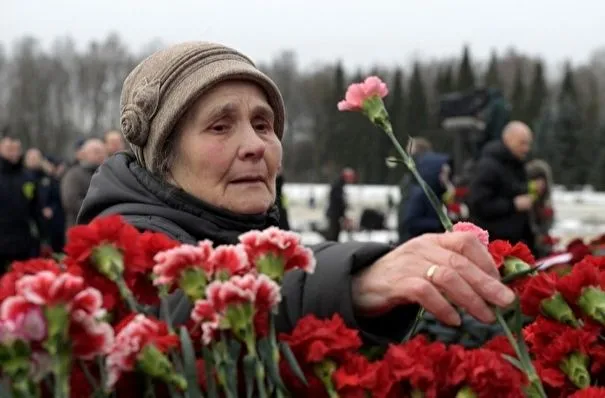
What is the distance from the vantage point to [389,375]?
0.93 metres

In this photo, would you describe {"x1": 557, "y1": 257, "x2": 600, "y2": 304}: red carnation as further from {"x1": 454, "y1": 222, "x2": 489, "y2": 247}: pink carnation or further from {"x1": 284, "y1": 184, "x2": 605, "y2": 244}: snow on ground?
{"x1": 284, "y1": 184, "x2": 605, "y2": 244}: snow on ground

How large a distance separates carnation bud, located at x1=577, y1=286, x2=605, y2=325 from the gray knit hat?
840 millimetres

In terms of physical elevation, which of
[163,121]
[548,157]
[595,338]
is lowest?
[548,157]

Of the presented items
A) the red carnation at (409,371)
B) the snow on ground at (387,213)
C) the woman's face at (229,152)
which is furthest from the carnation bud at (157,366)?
the snow on ground at (387,213)

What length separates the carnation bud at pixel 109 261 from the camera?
92 centimetres

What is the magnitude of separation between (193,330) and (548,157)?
45578 millimetres

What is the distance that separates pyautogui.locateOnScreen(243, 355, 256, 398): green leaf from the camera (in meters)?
0.88

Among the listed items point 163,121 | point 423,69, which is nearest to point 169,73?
point 163,121

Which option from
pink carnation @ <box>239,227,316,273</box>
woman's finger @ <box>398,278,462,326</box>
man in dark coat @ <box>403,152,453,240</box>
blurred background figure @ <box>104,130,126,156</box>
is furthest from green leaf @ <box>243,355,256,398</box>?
blurred background figure @ <box>104,130,126,156</box>

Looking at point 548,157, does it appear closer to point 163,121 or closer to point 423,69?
point 423,69

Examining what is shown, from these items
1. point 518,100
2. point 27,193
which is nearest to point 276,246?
point 27,193

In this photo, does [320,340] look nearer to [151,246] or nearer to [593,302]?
[151,246]

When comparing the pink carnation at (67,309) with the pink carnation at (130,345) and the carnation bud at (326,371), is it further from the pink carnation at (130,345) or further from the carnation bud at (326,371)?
the carnation bud at (326,371)

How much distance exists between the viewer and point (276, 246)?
92 cm
